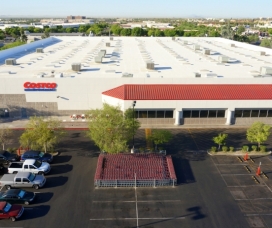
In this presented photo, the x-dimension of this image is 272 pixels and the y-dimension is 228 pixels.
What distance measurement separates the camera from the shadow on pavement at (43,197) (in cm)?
2572

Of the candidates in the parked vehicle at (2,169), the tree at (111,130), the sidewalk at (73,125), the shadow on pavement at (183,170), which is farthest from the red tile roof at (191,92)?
the parked vehicle at (2,169)

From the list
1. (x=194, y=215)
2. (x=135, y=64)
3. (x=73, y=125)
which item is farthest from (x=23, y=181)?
(x=135, y=64)

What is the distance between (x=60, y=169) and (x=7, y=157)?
697 cm

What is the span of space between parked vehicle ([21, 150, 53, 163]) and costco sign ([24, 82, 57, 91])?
42.4 feet

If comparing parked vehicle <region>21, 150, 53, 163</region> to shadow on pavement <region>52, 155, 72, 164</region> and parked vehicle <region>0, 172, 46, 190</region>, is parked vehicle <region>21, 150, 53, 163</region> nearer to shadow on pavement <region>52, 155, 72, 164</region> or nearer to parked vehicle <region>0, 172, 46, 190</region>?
shadow on pavement <region>52, 155, 72, 164</region>

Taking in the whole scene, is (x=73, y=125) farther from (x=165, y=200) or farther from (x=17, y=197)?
(x=165, y=200)

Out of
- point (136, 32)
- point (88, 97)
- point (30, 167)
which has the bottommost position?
point (30, 167)

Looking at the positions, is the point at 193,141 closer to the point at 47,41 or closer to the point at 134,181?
the point at 134,181

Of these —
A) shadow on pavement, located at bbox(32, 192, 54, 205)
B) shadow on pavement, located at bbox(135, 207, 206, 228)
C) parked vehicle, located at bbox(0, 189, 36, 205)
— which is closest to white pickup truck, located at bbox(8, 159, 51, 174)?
shadow on pavement, located at bbox(32, 192, 54, 205)

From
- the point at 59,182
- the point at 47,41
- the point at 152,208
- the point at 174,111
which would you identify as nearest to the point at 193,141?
the point at 174,111

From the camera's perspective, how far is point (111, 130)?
1232 inches

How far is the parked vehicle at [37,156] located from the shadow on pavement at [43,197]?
6.01 meters

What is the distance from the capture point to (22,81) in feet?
139

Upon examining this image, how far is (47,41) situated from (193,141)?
68.6 m
